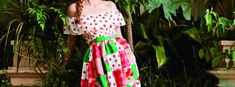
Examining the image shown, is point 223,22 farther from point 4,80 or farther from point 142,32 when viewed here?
point 4,80

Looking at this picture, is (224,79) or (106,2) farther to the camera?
(224,79)

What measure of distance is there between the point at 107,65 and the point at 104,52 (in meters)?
0.06

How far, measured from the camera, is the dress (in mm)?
1877

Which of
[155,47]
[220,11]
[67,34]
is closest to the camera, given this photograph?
[67,34]

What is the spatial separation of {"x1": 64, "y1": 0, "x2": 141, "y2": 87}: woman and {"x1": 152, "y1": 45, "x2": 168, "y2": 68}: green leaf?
0.94ft

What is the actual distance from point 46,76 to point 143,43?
23.4 inches

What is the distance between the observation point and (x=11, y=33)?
Result: 233 centimetres

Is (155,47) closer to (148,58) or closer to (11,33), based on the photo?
(148,58)

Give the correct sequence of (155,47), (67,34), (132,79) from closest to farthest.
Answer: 1. (132,79)
2. (67,34)
3. (155,47)

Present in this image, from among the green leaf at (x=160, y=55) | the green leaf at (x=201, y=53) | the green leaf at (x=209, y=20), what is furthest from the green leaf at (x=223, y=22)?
the green leaf at (x=160, y=55)

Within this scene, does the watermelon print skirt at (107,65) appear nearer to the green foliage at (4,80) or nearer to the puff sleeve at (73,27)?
the puff sleeve at (73,27)

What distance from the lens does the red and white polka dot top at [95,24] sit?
1870 millimetres

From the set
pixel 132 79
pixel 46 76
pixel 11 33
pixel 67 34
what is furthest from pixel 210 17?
pixel 11 33

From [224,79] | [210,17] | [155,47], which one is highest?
[210,17]
